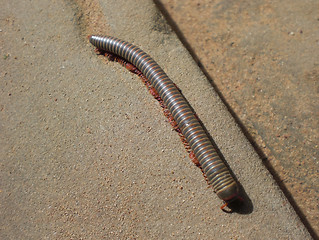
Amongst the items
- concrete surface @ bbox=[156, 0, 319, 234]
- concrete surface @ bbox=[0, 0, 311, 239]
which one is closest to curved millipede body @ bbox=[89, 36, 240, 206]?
concrete surface @ bbox=[0, 0, 311, 239]

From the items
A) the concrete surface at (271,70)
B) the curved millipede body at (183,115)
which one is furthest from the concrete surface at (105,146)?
the concrete surface at (271,70)

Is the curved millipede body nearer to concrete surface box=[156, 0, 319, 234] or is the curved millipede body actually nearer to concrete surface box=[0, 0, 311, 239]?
concrete surface box=[0, 0, 311, 239]

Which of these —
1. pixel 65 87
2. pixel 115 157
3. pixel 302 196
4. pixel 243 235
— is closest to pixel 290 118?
pixel 302 196

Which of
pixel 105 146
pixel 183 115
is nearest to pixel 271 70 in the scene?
pixel 183 115

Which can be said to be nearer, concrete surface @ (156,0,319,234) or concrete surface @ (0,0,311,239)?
concrete surface @ (0,0,311,239)

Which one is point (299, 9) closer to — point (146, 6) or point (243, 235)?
point (146, 6)

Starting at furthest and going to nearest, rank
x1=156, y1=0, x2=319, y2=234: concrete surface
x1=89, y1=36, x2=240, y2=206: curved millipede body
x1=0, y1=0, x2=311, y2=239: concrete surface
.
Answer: x1=156, y1=0, x2=319, y2=234: concrete surface < x1=0, y1=0, x2=311, y2=239: concrete surface < x1=89, y1=36, x2=240, y2=206: curved millipede body

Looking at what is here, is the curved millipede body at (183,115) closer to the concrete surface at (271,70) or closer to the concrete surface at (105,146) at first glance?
the concrete surface at (105,146)

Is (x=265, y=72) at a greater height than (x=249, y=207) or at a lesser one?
greater
